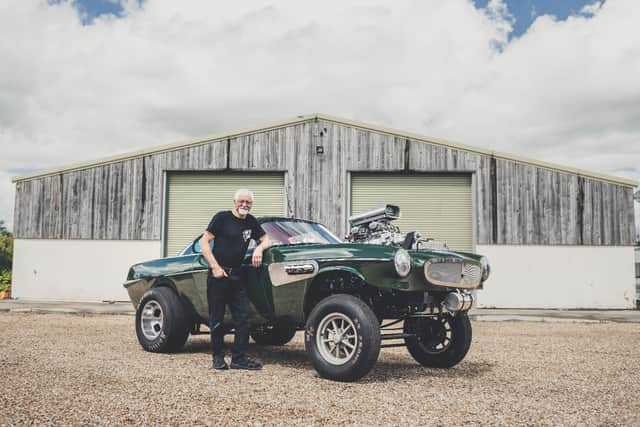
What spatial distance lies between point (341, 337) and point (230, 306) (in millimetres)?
1331

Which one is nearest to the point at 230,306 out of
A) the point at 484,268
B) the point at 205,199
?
the point at 484,268

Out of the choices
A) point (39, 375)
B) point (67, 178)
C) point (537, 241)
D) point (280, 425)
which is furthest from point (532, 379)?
point (67, 178)

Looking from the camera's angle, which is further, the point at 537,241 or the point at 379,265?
the point at 537,241

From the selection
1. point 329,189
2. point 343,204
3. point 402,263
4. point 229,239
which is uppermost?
point 329,189

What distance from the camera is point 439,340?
6797 mm

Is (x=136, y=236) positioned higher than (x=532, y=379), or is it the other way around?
(x=136, y=236)

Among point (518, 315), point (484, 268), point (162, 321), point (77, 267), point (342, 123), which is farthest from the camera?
point (77, 267)

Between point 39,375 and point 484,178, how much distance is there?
13924 mm

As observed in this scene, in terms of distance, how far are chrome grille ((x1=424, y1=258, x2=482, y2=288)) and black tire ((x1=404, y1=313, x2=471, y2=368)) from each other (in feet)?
1.68

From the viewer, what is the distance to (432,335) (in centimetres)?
687

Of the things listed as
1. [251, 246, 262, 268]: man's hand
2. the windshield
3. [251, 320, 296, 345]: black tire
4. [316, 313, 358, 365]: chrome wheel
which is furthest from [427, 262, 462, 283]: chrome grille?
[251, 320, 296, 345]: black tire

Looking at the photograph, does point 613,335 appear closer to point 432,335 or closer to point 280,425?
point 432,335

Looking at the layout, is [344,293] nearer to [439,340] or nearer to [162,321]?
[439,340]

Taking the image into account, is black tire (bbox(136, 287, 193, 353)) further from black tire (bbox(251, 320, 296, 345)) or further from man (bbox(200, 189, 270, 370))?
black tire (bbox(251, 320, 296, 345))
